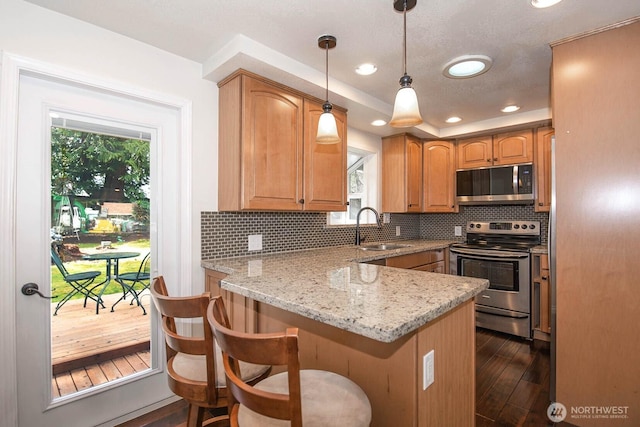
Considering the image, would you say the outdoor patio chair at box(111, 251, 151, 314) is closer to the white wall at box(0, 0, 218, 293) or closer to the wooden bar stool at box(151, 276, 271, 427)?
the white wall at box(0, 0, 218, 293)

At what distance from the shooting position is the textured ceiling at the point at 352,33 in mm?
1609

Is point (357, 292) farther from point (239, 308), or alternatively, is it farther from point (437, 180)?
point (437, 180)

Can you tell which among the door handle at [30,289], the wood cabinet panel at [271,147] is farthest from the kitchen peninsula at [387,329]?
the door handle at [30,289]

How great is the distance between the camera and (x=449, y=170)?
3918mm

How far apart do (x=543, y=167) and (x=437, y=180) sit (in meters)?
1.08

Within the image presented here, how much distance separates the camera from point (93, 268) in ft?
6.02

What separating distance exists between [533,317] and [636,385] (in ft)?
4.89

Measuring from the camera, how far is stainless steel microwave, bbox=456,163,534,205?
3354 millimetres

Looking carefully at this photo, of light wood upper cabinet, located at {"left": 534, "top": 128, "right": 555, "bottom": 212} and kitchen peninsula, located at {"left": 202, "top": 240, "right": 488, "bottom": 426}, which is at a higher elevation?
light wood upper cabinet, located at {"left": 534, "top": 128, "right": 555, "bottom": 212}

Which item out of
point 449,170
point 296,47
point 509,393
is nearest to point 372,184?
point 449,170

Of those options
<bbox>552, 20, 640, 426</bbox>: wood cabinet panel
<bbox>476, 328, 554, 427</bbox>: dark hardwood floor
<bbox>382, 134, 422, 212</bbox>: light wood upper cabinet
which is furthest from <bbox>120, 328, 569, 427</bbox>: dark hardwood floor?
<bbox>382, 134, 422, 212</bbox>: light wood upper cabinet

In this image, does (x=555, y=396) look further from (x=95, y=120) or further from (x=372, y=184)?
(x=95, y=120)

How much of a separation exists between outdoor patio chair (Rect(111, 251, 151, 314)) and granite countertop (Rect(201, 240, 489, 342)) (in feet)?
1.64

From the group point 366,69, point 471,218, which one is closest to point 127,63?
point 366,69
